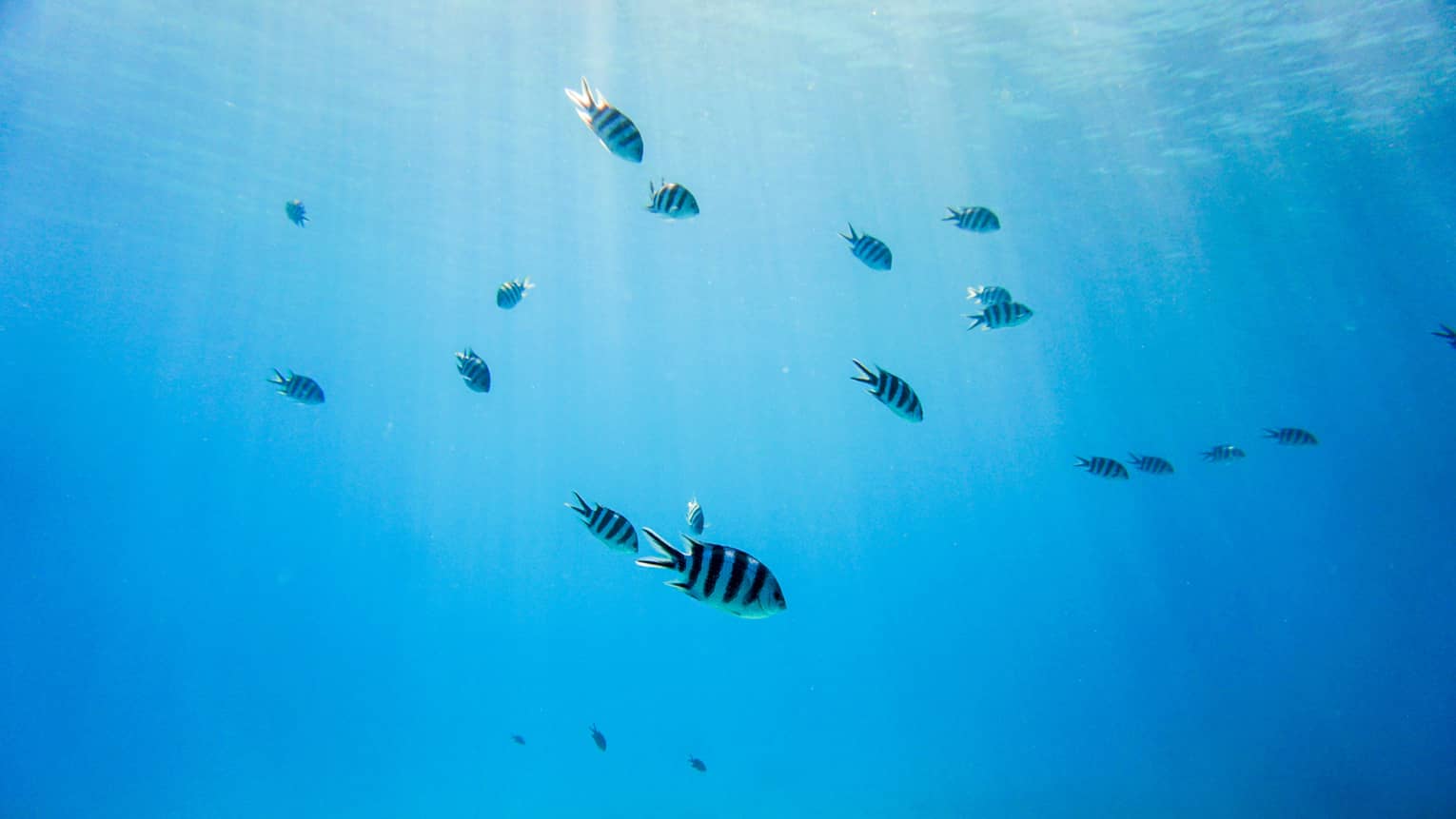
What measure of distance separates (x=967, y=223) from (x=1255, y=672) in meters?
43.9

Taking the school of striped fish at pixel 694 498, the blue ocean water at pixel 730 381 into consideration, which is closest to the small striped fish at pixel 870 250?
the school of striped fish at pixel 694 498

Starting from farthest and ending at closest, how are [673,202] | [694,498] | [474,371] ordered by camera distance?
[474,371], [694,498], [673,202]

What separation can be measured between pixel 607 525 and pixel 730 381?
67.4 m

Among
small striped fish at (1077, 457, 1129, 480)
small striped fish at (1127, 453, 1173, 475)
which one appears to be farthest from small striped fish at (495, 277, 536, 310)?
small striped fish at (1127, 453, 1173, 475)

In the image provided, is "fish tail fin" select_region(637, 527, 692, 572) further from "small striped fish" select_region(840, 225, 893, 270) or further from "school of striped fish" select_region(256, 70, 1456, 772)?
"small striped fish" select_region(840, 225, 893, 270)

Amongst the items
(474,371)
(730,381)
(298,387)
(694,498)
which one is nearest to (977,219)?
(694,498)

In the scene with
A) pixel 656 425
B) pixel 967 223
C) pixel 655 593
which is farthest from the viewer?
pixel 656 425

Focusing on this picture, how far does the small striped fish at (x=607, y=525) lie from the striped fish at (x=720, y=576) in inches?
82.6

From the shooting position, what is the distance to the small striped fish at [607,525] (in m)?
Answer: 4.41

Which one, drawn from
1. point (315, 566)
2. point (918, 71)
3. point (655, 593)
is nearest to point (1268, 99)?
point (918, 71)

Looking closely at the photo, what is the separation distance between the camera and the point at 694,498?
7105mm

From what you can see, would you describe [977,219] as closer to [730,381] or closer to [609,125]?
[609,125]

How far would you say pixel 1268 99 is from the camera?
840 inches

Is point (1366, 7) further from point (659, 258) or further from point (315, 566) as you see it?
point (315, 566)
